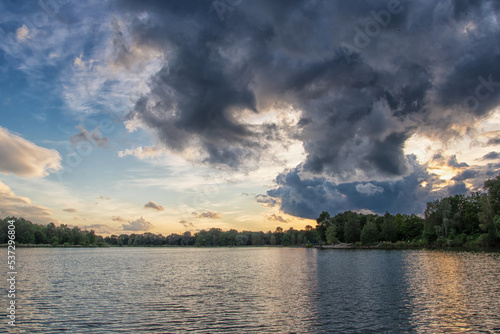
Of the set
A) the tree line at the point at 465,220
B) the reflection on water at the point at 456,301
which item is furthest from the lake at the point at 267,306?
the tree line at the point at 465,220

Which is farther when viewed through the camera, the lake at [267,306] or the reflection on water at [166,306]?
the reflection on water at [166,306]

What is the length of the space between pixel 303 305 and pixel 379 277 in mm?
28726

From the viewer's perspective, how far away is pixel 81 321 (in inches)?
1241

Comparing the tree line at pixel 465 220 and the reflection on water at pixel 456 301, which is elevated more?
the tree line at pixel 465 220

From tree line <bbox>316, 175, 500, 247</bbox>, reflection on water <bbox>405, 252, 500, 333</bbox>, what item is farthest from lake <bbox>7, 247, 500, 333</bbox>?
tree line <bbox>316, 175, 500, 247</bbox>

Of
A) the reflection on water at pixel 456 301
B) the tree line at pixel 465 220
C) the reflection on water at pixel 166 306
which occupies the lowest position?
the reflection on water at pixel 166 306

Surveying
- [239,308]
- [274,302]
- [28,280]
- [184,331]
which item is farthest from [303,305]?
[28,280]

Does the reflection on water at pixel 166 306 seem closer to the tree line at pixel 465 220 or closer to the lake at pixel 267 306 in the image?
the lake at pixel 267 306

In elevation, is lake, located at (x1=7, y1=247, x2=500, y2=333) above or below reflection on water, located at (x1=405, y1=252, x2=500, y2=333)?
below

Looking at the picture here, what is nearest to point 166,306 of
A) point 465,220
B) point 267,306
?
point 267,306

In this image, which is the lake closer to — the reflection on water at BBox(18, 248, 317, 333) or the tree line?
the reflection on water at BBox(18, 248, 317, 333)

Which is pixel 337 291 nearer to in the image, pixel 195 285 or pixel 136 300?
pixel 195 285

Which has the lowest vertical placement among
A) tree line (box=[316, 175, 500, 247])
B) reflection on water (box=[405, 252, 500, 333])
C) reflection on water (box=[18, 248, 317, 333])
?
reflection on water (box=[18, 248, 317, 333])

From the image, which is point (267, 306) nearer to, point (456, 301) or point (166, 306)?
point (166, 306)
